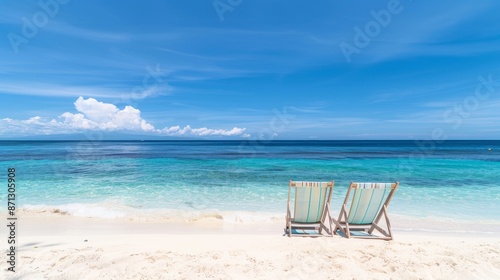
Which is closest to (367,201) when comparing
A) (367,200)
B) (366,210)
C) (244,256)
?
(367,200)

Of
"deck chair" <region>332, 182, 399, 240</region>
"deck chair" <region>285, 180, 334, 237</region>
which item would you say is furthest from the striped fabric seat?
"deck chair" <region>285, 180, 334, 237</region>

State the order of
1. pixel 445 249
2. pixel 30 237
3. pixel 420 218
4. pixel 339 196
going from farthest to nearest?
1. pixel 339 196
2. pixel 420 218
3. pixel 30 237
4. pixel 445 249

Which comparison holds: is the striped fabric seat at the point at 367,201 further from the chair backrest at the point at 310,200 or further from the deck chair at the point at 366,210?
the chair backrest at the point at 310,200

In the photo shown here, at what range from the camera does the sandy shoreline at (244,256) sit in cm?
361

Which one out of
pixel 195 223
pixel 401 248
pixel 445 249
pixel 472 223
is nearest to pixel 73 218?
pixel 195 223

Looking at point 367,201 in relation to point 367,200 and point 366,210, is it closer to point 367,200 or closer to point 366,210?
point 367,200

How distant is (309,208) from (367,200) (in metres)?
1.30

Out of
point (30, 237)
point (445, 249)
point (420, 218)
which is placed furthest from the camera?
point (420, 218)

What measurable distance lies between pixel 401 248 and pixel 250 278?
303cm

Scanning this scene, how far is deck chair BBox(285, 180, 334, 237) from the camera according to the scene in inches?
209

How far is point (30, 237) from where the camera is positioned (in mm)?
5137

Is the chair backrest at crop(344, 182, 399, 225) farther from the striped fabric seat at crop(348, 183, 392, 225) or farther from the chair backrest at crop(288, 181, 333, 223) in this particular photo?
the chair backrest at crop(288, 181, 333, 223)

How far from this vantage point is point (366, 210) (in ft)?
17.9

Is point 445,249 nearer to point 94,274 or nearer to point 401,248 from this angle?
point 401,248
